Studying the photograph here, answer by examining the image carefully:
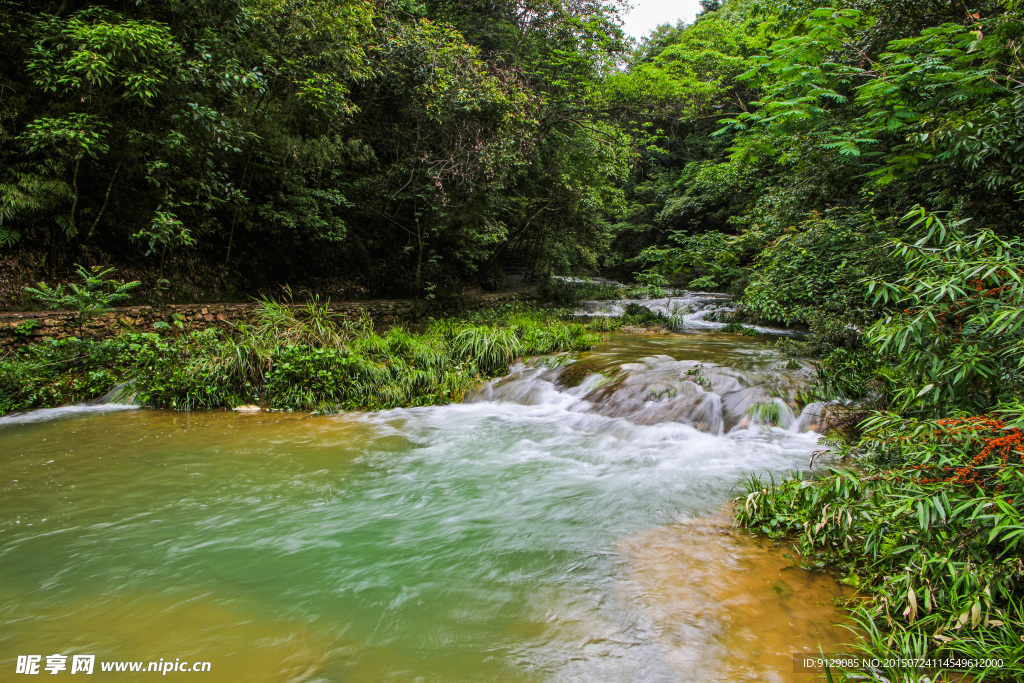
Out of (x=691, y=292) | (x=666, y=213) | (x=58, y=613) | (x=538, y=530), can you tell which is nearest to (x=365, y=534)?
(x=538, y=530)

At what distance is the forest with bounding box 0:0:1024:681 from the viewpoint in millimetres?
2818

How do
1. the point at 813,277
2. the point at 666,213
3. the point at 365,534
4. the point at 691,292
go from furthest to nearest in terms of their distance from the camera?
the point at 666,213, the point at 691,292, the point at 813,277, the point at 365,534

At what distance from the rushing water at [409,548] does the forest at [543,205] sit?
0.59 metres

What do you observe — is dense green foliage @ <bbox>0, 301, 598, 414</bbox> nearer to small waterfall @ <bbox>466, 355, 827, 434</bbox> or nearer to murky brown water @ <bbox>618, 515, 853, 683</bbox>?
small waterfall @ <bbox>466, 355, 827, 434</bbox>

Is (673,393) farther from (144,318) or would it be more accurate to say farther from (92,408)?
(144,318)

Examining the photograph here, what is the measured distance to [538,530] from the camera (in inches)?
152

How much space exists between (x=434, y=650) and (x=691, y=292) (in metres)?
18.9

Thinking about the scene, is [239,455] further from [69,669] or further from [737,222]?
[737,222]

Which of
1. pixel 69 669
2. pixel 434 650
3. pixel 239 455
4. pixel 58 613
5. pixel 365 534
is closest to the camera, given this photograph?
pixel 69 669

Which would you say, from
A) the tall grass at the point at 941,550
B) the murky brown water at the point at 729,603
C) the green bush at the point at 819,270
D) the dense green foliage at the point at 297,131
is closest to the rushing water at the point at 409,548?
the murky brown water at the point at 729,603

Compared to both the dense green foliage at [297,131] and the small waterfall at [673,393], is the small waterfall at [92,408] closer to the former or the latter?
the dense green foliage at [297,131]

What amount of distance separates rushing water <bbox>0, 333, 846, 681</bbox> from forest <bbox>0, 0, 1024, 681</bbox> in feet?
1.93

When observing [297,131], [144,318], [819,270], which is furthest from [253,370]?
[819,270]

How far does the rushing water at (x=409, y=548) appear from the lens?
2504 millimetres
